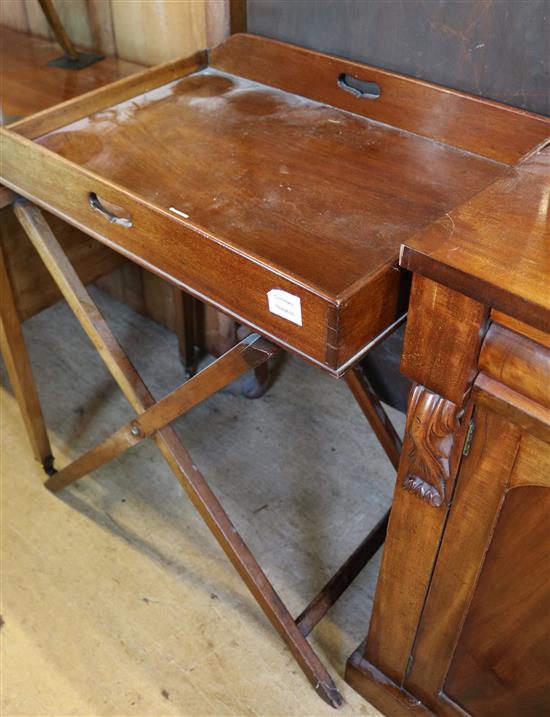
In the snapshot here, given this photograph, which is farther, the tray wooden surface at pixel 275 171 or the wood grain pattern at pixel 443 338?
the tray wooden surface at pixel 275 171

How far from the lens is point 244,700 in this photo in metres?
1.36

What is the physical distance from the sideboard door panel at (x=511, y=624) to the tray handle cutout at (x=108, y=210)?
2.07ft

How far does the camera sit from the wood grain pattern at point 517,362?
74 centimetres

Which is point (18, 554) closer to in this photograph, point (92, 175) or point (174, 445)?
point (174, 445)

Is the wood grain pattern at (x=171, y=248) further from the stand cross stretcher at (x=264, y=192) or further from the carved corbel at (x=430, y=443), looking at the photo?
the carved corbel at (x=430, y=443)

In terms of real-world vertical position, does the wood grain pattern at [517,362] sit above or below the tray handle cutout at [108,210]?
above

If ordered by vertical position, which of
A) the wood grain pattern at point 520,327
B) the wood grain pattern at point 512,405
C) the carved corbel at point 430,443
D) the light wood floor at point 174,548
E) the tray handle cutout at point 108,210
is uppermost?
the wood grain pattern at point 520,327

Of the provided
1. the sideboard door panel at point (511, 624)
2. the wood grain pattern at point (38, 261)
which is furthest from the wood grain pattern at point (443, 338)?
the wood grain pattern at point (38, 261)

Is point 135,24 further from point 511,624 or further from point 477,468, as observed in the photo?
point 511,624

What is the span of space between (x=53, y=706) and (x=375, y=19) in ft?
4.31

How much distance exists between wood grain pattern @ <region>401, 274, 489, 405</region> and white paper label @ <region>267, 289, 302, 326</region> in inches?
5.0

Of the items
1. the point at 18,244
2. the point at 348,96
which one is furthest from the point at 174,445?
the point at 348,96

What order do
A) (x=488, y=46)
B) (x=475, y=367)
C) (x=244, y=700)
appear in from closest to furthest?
(x=475, y=367) → (x=488, y=46) → (x=244, y=700)

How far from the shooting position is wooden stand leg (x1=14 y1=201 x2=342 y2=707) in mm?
1279
